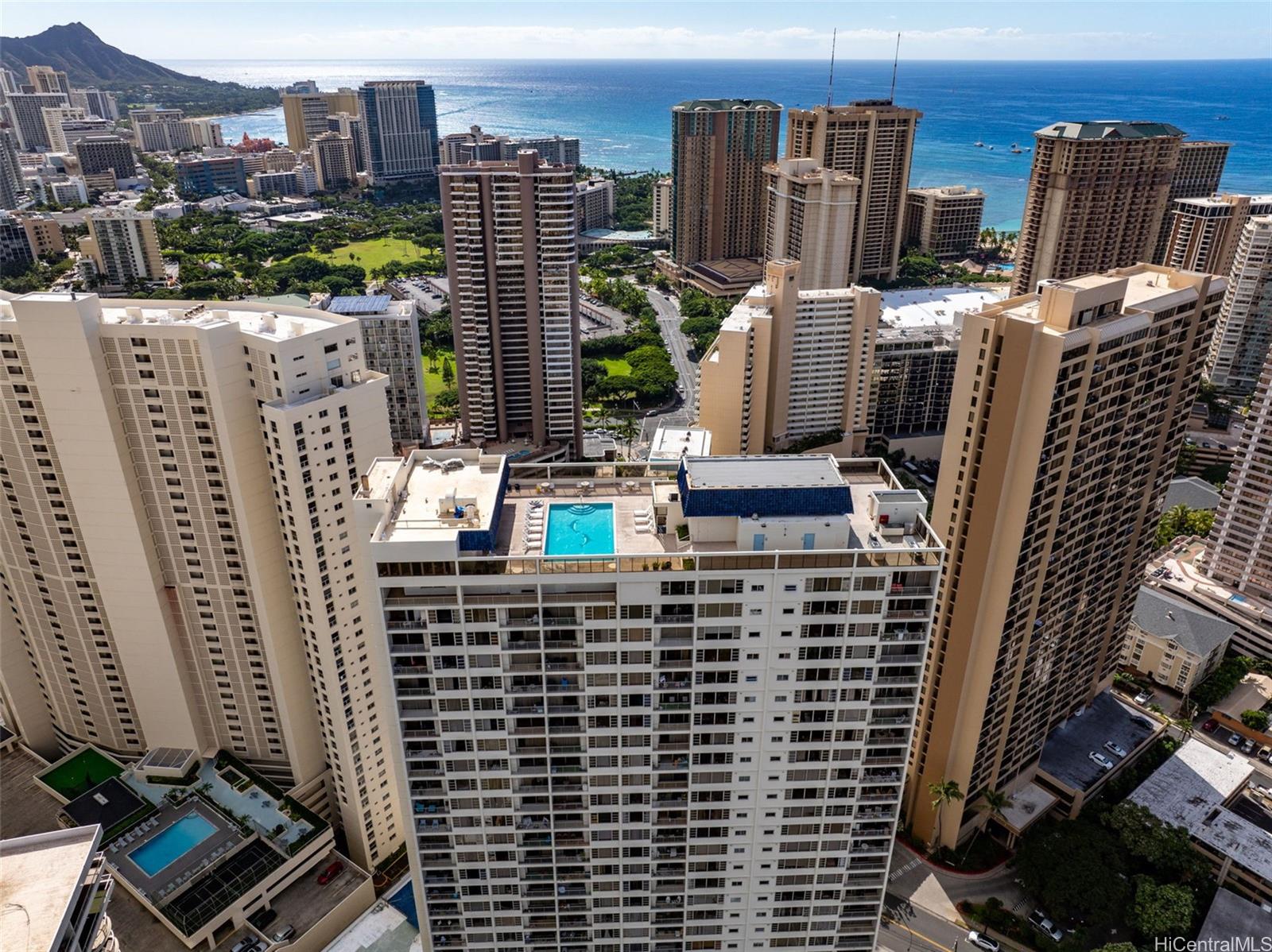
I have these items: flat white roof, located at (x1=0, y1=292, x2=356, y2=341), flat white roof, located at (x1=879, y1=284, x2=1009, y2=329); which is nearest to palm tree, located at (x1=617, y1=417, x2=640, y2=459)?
flat white roof, located at (x1=879, y1=284, x2=1009, y2=329)

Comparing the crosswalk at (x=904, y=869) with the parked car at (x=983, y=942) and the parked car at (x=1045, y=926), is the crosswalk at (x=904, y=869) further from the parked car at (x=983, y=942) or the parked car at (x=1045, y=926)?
the parked car at (x=1045, y=926)

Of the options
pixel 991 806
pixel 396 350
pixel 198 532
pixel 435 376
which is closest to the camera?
pixel 198 532

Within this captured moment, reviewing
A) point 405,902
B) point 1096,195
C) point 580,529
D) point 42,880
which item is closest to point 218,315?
point 580,529

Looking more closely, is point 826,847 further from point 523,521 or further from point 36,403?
point 36,403

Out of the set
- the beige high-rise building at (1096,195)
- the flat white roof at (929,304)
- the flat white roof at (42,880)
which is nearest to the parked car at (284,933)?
the flat white roof at (42,880)

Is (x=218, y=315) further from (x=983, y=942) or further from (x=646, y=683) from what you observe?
(x=983, y=942)

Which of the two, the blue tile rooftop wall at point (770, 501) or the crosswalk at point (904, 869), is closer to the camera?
the blue tile rooftop wall at point (770, 501)

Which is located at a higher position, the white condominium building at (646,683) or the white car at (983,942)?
the white condominium building at (646,683)

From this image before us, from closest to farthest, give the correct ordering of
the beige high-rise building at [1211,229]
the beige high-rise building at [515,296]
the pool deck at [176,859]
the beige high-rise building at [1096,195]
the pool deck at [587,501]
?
the pool deck at [587,501], the pool deck at [176,859], the beige high-rise building at [515,296], the beige high-rise building at [1211,229], the beige high-rise building at [1096,195]

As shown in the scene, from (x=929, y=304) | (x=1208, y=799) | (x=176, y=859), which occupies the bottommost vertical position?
(x=1208, y=799)
